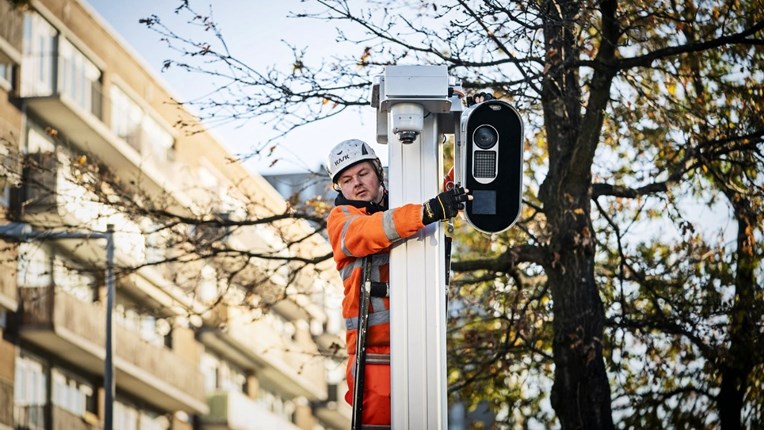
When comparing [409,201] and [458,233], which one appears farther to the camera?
[458,233]

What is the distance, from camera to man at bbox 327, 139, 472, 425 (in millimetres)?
7164

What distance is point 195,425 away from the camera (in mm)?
44906

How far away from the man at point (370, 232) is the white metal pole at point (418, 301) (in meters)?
0.15

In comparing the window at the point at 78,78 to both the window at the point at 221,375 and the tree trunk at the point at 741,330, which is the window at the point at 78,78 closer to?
the window at the point at 221,375

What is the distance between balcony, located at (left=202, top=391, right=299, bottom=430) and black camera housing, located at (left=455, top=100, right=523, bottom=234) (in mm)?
37338

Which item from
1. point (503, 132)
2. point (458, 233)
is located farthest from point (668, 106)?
point (503, 132)

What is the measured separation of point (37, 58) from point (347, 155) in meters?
27.3

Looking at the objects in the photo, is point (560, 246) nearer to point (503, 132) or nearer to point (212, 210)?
point (212, 210)

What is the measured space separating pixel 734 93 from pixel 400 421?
953 cm

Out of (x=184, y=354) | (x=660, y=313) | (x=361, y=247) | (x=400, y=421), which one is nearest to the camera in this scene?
(x=400, y=421)

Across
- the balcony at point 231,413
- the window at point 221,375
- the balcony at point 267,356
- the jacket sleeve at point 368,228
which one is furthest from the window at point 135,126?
the jacket sleeve at point 368,228

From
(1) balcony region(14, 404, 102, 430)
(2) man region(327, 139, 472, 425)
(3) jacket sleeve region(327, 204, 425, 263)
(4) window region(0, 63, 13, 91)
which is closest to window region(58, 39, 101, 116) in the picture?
(4) window region(0, 63, 13, 91)

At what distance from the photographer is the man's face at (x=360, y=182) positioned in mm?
8336

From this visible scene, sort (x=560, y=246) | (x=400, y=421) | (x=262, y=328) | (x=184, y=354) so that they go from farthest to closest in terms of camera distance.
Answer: (x=262, y=328)
(x=184, y=354)
(x=560, y=246)
(x=400, y=421)
